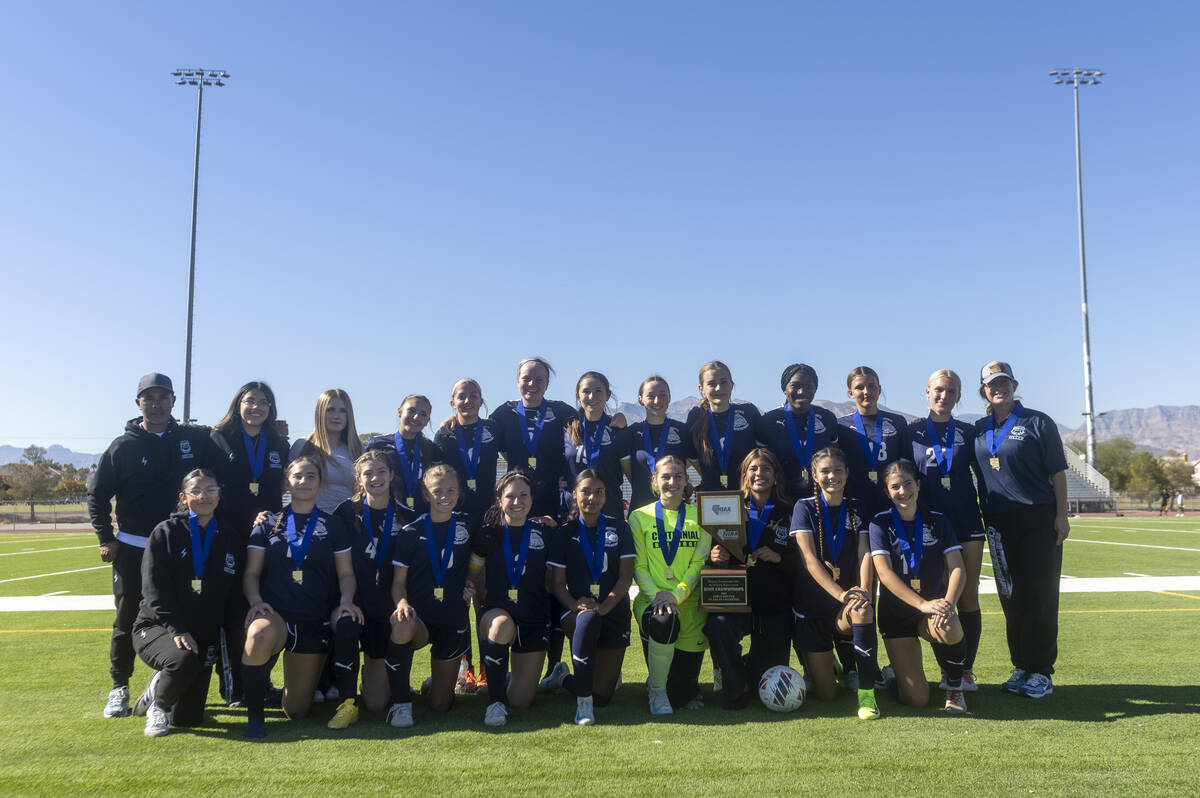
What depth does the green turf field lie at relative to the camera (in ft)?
10.3

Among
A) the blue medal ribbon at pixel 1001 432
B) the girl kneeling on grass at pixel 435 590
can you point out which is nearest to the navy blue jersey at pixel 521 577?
the girl kneeling on grass at pixel 435 590

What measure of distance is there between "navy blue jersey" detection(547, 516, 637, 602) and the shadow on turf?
657mm

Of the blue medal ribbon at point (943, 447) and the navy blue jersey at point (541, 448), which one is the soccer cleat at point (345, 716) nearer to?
the navy blue jersey at point (541, 448)

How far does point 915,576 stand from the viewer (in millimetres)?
4328

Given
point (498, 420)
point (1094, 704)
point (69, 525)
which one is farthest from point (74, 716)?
point (69, 525)

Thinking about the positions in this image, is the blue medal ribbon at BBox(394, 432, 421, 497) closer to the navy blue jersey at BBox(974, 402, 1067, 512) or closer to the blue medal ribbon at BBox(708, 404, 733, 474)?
the blue medal ribbon at BBox(708, 404, 733, 474)

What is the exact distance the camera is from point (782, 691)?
4129mm

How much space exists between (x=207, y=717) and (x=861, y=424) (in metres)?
4.17

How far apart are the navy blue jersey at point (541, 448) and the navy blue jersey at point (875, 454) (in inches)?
72.6

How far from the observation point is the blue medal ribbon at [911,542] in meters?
4.33

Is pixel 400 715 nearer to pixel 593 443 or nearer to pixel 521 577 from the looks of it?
pixel 521 577

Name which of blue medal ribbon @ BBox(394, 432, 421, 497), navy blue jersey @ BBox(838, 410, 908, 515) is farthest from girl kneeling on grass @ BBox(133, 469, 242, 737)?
navy blue jersey @ BBox(838, 410, 908, 515)

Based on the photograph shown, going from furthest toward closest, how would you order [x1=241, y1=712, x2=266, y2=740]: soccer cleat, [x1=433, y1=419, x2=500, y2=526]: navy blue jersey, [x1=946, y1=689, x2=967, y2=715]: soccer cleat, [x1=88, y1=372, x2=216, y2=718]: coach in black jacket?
[x1=433, y1=419, x2=500, y2=526]: navy blue jersey → [x1=88, y1=372, x2=216, y2=718]: coach in black jacket → [x1=946, y1=689, x2=967, y2=715]: soccer cleat → [x1=241, y1=712, x2=266, y2=740]: soccer cleat

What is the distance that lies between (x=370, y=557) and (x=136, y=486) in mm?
1515
